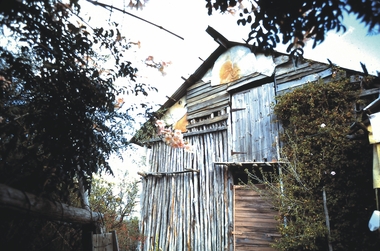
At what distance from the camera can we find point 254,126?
760 cm

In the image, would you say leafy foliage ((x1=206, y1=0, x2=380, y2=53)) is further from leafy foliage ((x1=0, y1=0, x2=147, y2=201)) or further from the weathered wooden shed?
the weathered wooden shed

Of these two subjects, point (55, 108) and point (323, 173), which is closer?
point (55, 108)

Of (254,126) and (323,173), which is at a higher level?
(254,126)

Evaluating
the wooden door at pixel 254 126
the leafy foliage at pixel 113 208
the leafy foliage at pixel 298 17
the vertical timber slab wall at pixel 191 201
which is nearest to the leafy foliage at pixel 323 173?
the wooden door at pixel 254 126

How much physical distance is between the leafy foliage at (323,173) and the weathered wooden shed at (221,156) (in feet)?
1.85

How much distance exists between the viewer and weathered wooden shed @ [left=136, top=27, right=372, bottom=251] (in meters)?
6.99

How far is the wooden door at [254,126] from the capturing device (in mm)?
7188

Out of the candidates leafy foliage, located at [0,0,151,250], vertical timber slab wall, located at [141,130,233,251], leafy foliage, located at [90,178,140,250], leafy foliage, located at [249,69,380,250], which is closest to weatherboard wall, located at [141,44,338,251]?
vertical timber slab wall, located at [141,130,233,251]

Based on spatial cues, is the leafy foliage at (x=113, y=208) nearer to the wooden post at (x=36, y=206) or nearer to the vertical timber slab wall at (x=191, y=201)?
the vertical timber slab wall at (x=191, y=201)

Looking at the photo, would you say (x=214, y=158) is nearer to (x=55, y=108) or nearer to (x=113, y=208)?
(x=113, y=208)

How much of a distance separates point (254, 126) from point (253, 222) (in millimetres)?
2781

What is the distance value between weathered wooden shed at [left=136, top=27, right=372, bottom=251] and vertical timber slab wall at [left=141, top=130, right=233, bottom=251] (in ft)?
0.09

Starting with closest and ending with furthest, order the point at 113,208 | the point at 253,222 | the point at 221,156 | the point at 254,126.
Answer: the point at 253,222 → the point at 254,126 → the point at 221,156 → the point at 113,208

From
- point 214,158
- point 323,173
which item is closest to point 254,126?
point 214,158
